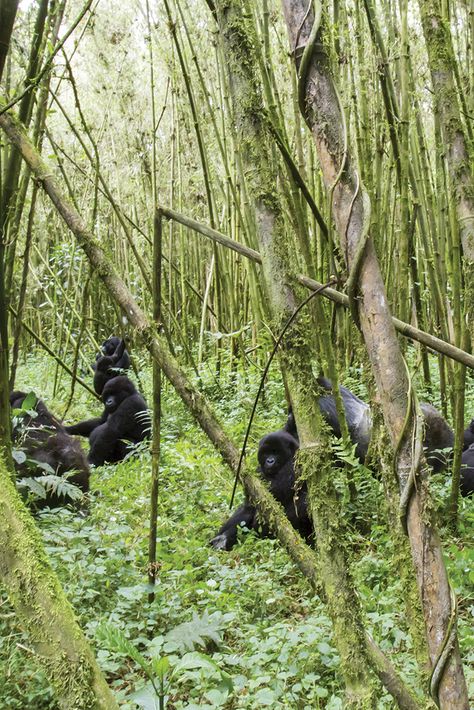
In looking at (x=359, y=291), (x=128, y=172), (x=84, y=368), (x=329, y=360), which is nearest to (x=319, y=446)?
(x=359, y=291)

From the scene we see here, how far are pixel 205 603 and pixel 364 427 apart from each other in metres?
2.02

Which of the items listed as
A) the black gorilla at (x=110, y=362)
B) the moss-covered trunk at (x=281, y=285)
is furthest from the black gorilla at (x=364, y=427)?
the black gorilla at (x=110, y=362)

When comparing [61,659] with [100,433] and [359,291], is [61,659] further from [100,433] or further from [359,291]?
[100,433]

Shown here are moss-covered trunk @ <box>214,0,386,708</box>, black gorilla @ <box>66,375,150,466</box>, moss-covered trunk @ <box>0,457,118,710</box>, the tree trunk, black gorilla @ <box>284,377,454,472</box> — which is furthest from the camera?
black gorilla @ <box>66,375,150,466</box>

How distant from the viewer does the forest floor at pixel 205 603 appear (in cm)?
186

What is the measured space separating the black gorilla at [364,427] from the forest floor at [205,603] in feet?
1.50

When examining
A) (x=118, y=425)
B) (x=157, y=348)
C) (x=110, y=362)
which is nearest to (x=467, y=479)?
(x=157, y=348)

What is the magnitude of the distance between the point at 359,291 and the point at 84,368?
698 centimetres

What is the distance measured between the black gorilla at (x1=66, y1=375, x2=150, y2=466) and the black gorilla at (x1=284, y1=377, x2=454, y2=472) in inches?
66.1

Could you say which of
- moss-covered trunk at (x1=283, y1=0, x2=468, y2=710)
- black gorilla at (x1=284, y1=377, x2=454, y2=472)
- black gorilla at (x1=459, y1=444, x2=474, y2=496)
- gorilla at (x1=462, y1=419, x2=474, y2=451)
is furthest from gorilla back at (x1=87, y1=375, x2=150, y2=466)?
moss-covered trunk at (x1=283, y1=0, x2=468, y2=710)

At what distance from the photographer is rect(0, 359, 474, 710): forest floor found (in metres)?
1.86

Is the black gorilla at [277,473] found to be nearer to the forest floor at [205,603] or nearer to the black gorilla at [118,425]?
the forest floor at [205,603]

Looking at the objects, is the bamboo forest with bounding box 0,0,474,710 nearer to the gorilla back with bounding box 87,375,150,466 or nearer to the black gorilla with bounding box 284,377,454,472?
the black gorilla with bounding box 284,377,454,472

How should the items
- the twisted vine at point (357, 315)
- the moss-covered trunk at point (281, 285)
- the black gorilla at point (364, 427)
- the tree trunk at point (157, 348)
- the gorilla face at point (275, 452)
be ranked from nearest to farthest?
the twisted vine at point (357, 315) < the moss-covered trunk at point (281, 285) < the tree trunk at point (157, 348) < the gorilla face at point (275, 452) < the black gorilla at point (364, 427)
